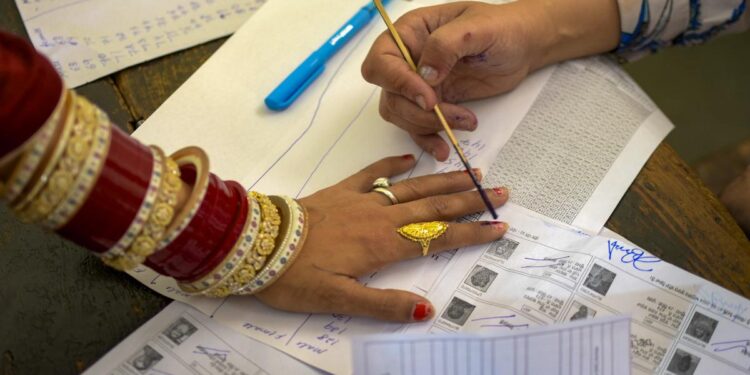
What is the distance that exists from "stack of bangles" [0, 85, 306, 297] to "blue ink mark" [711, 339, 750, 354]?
0.43 m

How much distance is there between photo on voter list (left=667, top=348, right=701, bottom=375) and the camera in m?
0.58

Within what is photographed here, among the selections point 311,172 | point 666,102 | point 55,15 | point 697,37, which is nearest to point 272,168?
point 311,172

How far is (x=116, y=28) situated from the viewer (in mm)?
917

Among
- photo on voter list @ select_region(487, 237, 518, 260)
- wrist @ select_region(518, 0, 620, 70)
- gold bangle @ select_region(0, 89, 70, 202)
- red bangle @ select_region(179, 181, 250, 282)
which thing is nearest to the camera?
gold bangle @ select_region(0, 89, 70, 202)

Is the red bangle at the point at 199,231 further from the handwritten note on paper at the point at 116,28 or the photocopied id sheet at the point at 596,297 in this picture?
the handwritten note on paper at the point at 116,28

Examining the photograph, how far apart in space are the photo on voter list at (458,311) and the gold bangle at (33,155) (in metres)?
0.40

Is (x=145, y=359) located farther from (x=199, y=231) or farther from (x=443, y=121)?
(x=443, y=121)

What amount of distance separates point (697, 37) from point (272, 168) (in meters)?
0.64

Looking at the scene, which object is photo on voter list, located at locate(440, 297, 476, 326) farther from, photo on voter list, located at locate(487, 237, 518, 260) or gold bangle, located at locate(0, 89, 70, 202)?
gold bangle, located at locate(0, 89, 70, 202)

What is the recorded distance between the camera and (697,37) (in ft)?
2.85

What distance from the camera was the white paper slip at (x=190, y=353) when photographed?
1.98 feet

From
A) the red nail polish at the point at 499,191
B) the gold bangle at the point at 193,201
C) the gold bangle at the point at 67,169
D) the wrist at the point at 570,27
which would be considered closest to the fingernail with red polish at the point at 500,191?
the red nail polish at the point at 499,191
